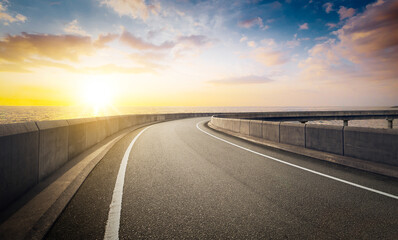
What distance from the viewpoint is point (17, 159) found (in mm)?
3551

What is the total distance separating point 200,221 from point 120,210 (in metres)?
1.31

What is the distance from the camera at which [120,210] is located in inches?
131

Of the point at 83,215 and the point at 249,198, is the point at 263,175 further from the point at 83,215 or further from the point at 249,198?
the point at 83,215

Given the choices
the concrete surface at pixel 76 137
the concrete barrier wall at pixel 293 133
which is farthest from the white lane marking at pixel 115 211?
the concrete barrier wall at pixel 293 133

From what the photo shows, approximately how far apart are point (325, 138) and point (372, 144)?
147 centimetres

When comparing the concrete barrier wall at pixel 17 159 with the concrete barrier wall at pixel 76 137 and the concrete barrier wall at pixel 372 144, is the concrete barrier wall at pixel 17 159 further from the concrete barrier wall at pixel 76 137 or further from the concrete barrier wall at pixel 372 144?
the concrete barrier wall at pixel 372 144

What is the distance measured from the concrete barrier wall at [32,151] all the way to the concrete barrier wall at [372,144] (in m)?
8.20

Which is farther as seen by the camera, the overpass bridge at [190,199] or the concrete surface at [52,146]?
the concrete surface at [52,146]

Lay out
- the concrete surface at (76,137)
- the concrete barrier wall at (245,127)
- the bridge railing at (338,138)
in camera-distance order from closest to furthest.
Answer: the bridge railing at (338,138), the concrete surface at (76,137), the concrete barrier wall at (245,127)

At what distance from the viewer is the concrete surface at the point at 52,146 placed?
453 centimetres

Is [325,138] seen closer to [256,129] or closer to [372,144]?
[372,144]

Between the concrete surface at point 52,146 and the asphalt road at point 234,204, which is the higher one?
the concrete surface at point 52,146

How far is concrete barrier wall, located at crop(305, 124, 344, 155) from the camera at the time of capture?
22.3 ft

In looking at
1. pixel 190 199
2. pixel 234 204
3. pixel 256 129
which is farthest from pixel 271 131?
pixel 190 199
